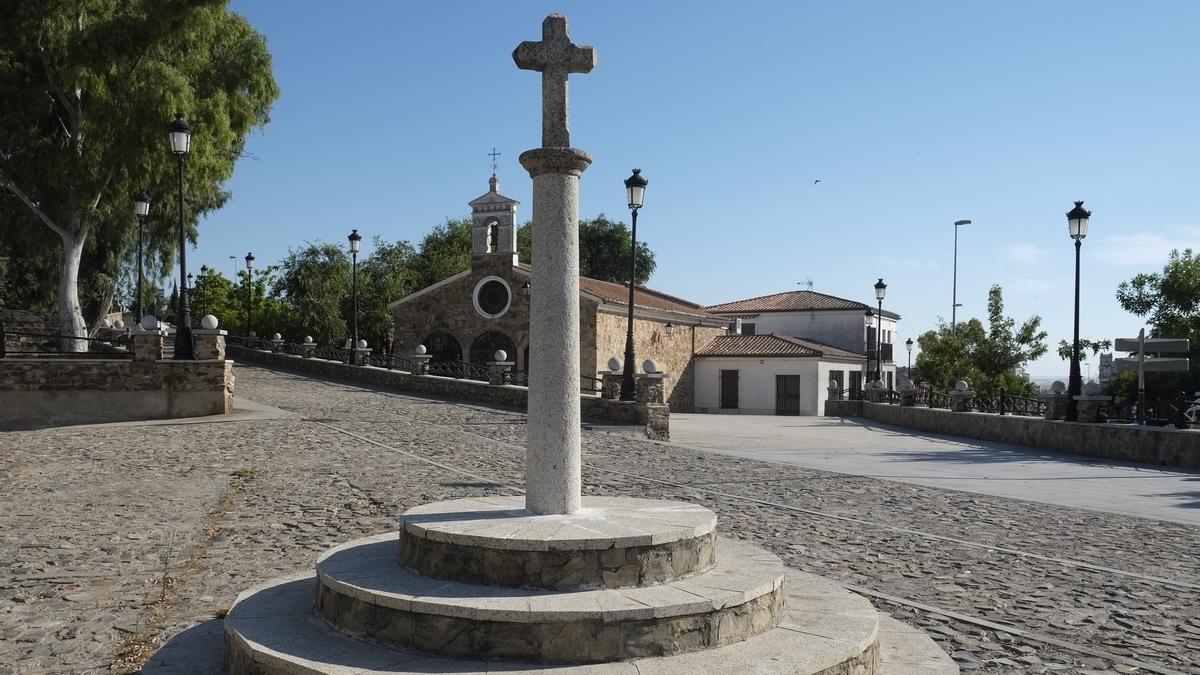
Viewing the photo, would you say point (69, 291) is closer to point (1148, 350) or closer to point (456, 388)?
point (456, 388)

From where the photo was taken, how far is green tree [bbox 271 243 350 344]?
143 feet

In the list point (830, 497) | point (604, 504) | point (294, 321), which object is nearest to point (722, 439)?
point (830, 497)

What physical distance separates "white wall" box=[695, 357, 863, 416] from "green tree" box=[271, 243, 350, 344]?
18.2 m

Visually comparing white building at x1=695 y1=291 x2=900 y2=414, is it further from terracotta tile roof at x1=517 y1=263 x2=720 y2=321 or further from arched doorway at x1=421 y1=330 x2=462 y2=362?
arched doorway at x1=421 y1=330 x2=462 y2=362

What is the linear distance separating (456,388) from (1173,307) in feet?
73.0

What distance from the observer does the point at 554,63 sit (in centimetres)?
564

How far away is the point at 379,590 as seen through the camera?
4.41 meters

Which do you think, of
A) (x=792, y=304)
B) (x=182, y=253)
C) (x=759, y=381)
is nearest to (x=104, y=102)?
(x=182, y=253)

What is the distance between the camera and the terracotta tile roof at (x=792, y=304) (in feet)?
154

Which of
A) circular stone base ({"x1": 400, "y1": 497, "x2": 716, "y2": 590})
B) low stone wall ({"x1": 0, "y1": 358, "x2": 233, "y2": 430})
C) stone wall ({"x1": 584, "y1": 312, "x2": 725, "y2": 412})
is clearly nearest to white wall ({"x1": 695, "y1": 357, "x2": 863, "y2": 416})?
stone wall ({"x1": 584, "y1": 312, "x2": 725, "y2": 412})

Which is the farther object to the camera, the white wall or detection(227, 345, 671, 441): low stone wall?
the white wall

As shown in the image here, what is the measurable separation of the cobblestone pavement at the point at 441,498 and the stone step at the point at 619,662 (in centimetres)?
42

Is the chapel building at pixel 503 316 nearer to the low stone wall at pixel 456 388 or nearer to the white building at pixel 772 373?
the white building at pixel 772 373

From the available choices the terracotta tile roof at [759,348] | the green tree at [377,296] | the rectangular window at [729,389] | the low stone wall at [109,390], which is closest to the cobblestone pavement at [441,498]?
the low stone wall at [109,390]
